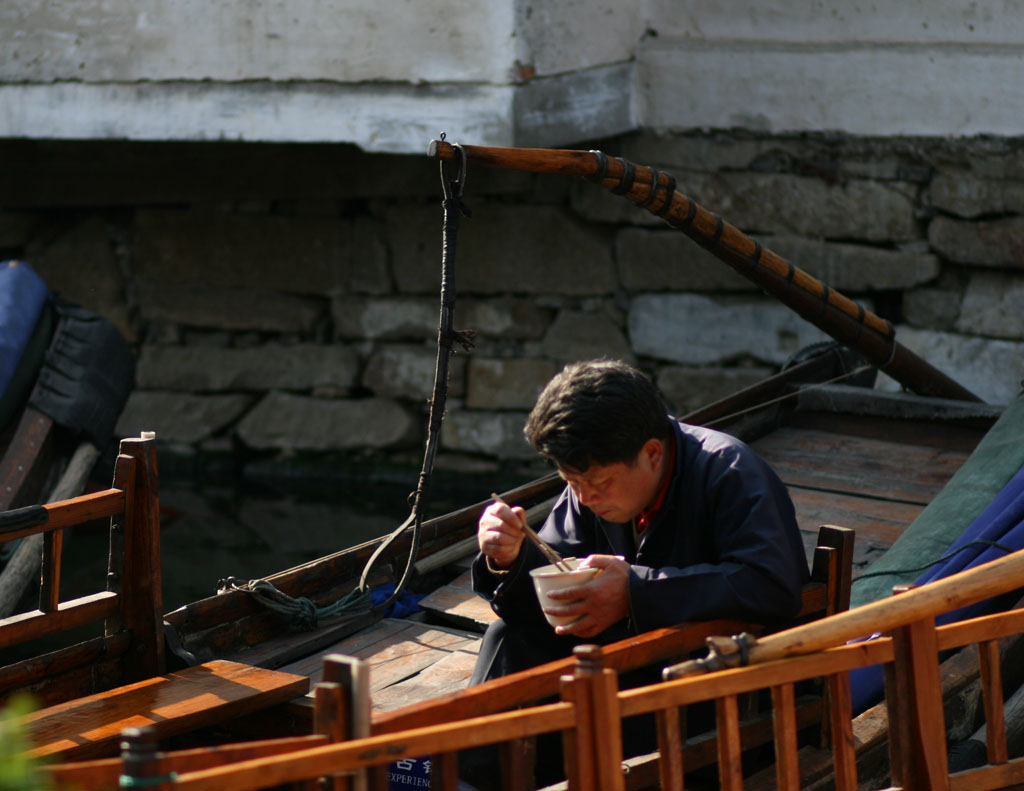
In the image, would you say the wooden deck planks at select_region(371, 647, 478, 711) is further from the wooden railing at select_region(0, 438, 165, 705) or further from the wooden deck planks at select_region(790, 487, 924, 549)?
the wooden deck planks at select_region(790, 487, 924, 549)

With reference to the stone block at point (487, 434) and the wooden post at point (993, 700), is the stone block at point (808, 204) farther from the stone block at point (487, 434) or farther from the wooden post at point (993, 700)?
the wooden post at point (993, 700)

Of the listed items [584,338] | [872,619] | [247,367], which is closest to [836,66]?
[584,338]

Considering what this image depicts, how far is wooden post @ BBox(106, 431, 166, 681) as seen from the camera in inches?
97.3

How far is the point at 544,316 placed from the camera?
6.47 meters

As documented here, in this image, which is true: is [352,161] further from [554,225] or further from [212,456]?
[212,456]

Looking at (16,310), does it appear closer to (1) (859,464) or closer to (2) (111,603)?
(2) (111,603)

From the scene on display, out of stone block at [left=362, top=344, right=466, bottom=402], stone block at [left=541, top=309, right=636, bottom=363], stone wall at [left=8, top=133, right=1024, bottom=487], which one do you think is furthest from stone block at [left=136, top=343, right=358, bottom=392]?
stone block at [left=541, top=309, right=636, bottom=363]

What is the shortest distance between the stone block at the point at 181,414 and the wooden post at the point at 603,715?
5.79 metres

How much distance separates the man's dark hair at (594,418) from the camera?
2.15m

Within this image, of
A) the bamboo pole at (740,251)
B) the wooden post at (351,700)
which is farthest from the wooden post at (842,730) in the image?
the bamboo pole at (740,251)

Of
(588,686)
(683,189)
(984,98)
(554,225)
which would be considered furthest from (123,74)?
(588,686)

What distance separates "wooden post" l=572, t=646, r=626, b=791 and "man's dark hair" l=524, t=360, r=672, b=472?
0.63 m

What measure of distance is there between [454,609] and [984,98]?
3650mm

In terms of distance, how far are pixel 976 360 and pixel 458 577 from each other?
320 cm
